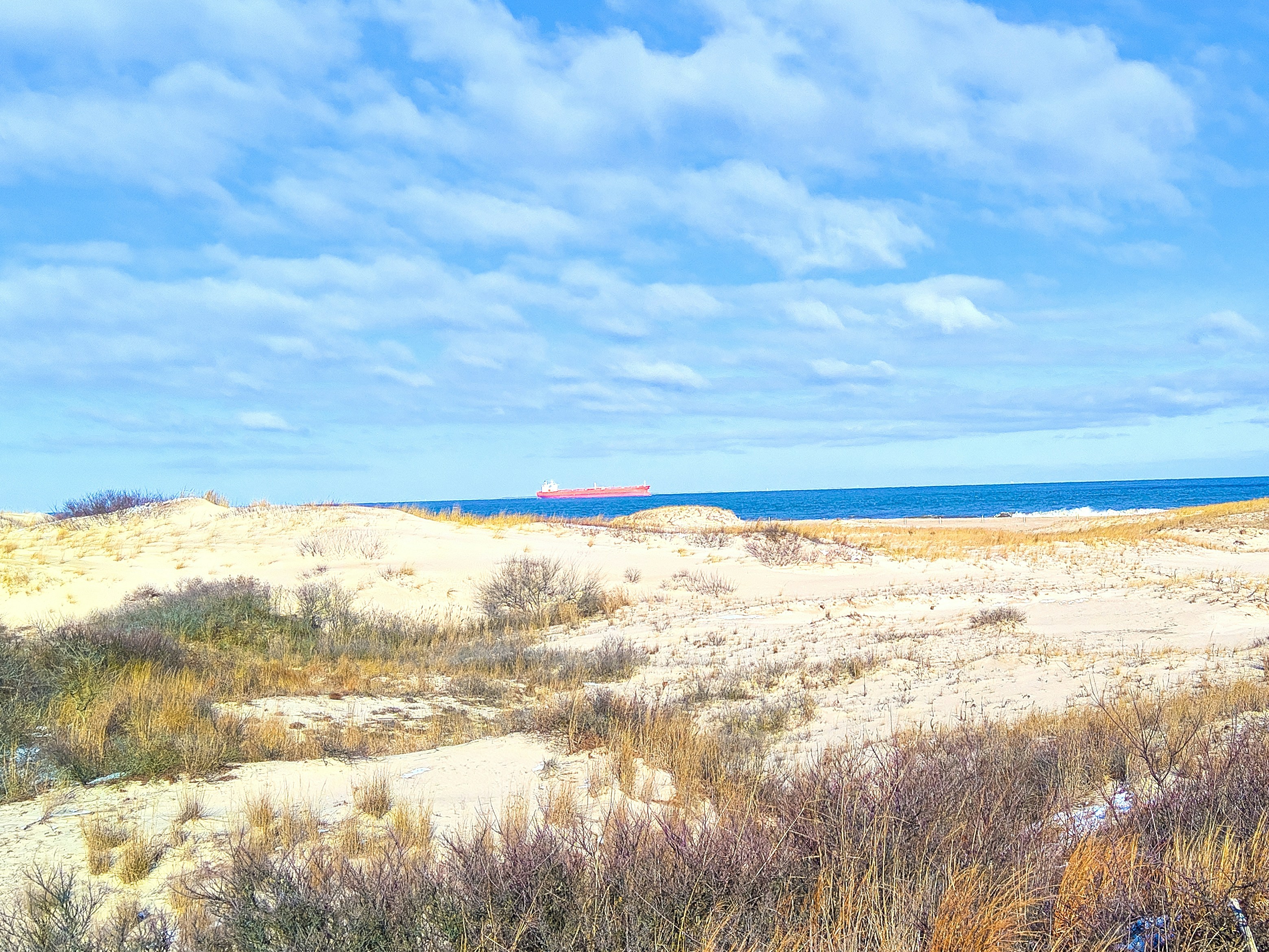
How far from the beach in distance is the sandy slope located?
0.28ft

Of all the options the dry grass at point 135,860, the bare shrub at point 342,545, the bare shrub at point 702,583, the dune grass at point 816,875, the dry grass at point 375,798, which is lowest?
the bare shrub at point 702,583

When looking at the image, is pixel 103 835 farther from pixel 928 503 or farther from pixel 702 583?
pixel 928 503

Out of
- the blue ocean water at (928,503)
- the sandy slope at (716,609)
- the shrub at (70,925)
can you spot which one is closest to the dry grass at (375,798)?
the sandy slope at (716,609)

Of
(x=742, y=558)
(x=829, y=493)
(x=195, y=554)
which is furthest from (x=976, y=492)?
(x=195, y=554)

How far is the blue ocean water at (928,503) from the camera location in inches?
3270

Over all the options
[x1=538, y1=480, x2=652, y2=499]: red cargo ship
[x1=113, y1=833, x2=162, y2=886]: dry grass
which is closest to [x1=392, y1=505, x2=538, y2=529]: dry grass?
[x1=113, y1=833, x2=162, y2=886]: dry grass

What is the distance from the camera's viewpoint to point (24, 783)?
6391 millimetres

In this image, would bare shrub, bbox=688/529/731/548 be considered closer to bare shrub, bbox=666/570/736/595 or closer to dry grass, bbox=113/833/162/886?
bare shrub, bbox=666/570/736/595

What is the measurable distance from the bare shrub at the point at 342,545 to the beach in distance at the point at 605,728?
30 centimetres

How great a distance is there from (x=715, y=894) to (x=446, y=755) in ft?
16.3

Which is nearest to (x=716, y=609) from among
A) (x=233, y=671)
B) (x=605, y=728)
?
(x=233, y=671)

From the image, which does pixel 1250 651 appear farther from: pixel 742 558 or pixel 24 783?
pixel 742 558

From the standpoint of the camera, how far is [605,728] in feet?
27.4

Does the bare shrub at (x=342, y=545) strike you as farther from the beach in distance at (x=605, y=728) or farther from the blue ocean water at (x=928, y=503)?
the blue ocean water at (x=928, y=503)
